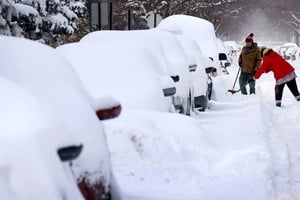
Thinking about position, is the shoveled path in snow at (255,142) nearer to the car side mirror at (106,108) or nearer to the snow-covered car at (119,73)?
the snow-covered car at (119,73)

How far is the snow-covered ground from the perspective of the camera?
5902mm

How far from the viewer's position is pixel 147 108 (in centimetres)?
792

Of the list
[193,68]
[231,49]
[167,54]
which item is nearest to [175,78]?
[167,54]

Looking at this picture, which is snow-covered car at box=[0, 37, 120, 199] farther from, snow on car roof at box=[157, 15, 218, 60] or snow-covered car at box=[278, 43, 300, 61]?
snow-covered car at box=[278, 43, 300, 61]

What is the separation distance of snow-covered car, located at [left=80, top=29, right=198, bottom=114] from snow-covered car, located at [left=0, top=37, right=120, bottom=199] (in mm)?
4673

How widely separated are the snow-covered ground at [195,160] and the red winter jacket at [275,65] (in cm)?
423

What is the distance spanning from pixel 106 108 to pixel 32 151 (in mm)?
→ 1381

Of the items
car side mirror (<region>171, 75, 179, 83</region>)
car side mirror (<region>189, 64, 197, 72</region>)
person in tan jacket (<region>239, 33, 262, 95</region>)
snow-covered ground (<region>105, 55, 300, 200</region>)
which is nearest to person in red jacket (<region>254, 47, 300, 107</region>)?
person in tan jacket (<region>239, 33, 262, 95</region>)

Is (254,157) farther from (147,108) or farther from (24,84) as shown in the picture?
→ (24,84)

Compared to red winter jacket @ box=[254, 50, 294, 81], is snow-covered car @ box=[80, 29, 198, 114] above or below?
above

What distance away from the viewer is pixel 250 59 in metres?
15.7

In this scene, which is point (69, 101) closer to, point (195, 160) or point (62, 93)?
point (62, 93)

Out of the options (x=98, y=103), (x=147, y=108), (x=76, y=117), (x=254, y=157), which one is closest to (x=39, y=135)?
(x=76, y=117)

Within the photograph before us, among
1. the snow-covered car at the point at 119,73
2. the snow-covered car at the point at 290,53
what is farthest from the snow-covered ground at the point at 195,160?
the snow-covered car at the point at 290,53
